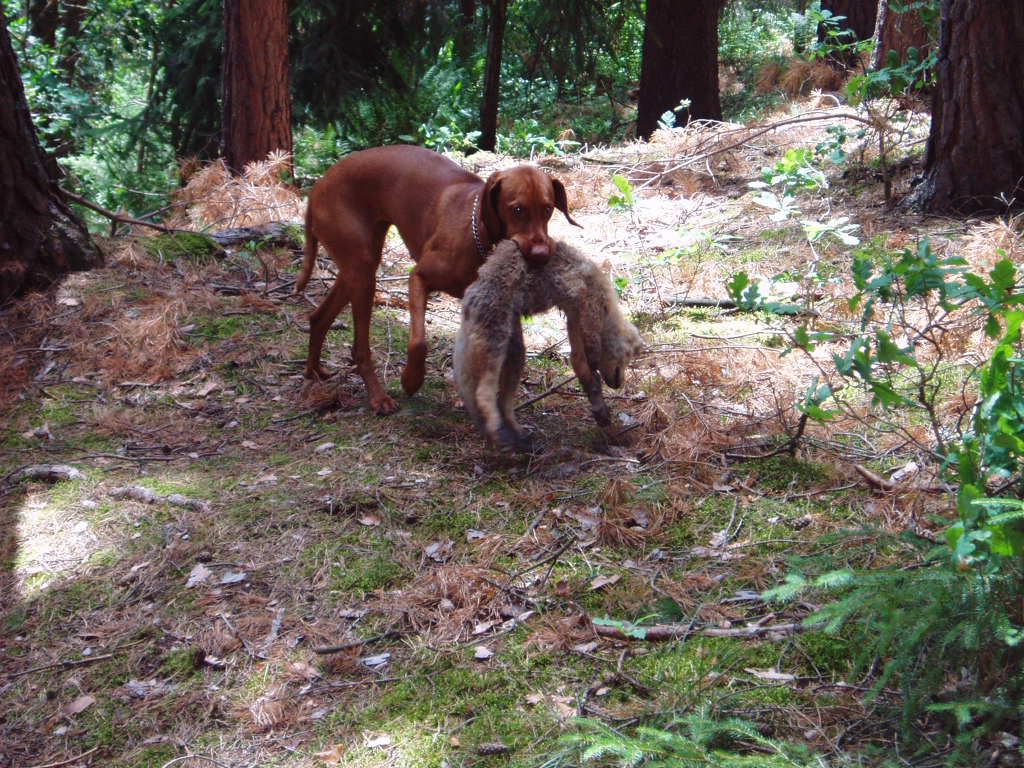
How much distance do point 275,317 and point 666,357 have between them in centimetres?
279

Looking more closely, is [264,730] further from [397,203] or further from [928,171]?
[928,171]

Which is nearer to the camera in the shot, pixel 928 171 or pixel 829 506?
pixel 829 506

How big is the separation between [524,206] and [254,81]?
5169 mm

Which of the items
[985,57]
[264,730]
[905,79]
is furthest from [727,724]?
[905,79]

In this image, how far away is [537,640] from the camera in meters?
2.95

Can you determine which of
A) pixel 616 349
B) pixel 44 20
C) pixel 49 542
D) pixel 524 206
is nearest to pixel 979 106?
pixel 616 349

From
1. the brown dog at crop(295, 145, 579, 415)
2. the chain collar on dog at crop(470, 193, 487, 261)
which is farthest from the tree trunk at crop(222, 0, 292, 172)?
the chain collar on dog at crop(470, 193, 487, 261)

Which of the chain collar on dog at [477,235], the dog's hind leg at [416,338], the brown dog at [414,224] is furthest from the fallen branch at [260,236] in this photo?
the chain collar on dog at [477,235]

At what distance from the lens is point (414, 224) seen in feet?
16.1

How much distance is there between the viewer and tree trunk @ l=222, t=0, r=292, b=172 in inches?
321

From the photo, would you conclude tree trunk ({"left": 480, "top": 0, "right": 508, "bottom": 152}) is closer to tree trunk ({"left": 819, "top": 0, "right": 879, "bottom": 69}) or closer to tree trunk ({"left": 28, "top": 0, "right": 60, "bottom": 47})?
tree trunk ({"left": 819, "top": 0, "right": 879, "bottom": 69})

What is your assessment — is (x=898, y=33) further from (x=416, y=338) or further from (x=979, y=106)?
(x=416, y=338)

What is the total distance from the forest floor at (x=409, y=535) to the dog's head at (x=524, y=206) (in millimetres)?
944

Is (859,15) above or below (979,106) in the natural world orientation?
above
